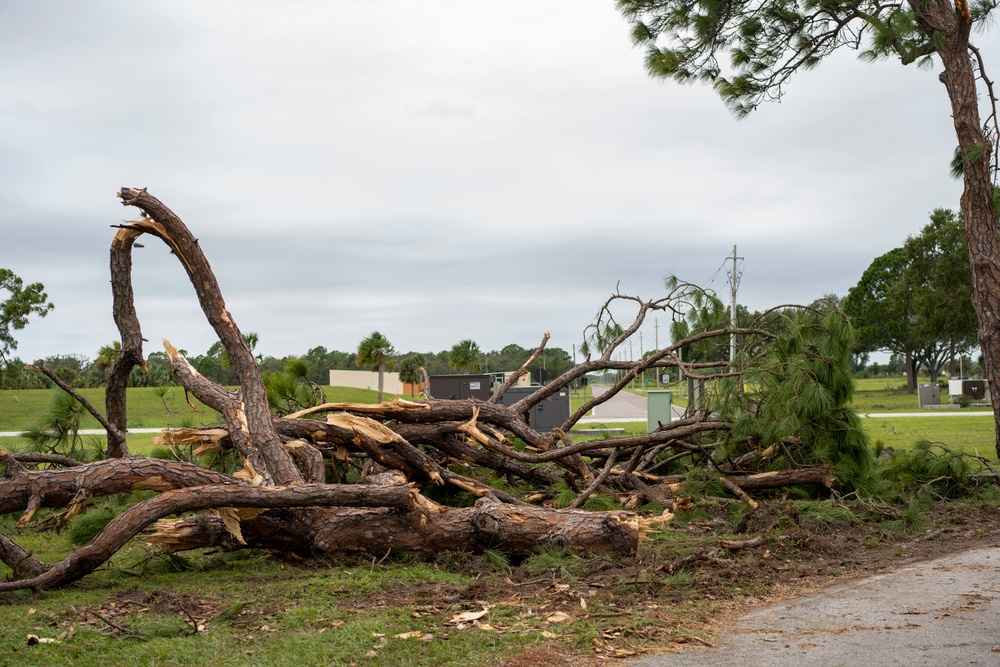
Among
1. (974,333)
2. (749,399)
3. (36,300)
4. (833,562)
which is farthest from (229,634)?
(974,333)

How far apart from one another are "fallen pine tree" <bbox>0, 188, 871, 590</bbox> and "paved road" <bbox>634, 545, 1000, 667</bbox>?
162cm

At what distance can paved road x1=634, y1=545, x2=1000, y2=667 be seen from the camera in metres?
4.02

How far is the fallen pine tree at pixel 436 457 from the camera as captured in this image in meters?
6.13

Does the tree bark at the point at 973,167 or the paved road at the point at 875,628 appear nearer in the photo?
the paved road at the point at 875,628

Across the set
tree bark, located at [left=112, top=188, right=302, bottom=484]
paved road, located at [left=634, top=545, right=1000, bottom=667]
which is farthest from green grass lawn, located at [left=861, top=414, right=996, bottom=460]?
tree bark, located at [left=112, top=188, right=302, bottom=484]

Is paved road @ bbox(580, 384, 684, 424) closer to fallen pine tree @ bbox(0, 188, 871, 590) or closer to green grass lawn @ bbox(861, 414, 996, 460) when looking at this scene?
fallen pine tree @ bbox(0, 188, 871, 590)

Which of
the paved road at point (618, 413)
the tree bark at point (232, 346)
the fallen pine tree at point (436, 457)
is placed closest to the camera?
the fallen pine tree at point (436, 457)

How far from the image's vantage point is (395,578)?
5.80 m

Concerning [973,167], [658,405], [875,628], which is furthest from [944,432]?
[875,628]

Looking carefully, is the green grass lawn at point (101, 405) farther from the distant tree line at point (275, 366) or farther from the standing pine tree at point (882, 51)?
the standing pine tree at point (882, 51)

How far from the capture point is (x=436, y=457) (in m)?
9.09

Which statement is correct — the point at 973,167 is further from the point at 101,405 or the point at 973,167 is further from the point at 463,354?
the point at 101,405

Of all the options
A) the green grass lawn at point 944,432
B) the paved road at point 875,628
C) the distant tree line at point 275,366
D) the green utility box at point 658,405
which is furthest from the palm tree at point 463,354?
the paved road at point 875,628

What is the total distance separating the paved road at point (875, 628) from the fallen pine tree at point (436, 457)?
1622mm
